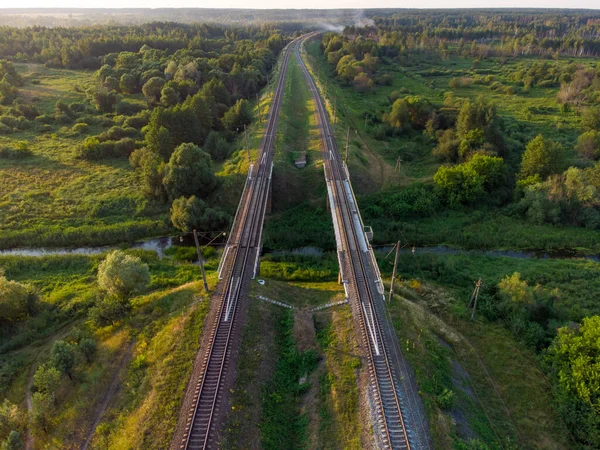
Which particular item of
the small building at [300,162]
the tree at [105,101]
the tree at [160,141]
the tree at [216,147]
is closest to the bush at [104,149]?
the tree at [160,141]

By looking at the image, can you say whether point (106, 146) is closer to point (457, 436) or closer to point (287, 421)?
point (287, 421)

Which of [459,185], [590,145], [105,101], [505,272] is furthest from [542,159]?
[105,101]

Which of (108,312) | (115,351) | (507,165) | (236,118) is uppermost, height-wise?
(236,118)

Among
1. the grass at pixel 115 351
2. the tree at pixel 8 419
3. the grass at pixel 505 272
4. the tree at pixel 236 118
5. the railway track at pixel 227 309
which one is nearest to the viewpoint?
the railway track at pixel 227 309

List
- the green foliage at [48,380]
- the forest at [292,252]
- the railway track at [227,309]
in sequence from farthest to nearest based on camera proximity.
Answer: the green foliage at [48,380]
the forest at [292,252]
the railway track at [227,309]

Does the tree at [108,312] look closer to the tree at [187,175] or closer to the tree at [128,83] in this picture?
the tree at [187,175]

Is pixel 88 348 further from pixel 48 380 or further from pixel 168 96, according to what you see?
pixel 168 96

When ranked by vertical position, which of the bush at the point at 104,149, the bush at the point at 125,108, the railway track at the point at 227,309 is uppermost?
the bush at the point at 125,108
